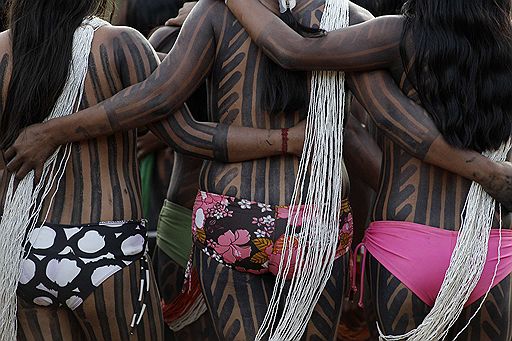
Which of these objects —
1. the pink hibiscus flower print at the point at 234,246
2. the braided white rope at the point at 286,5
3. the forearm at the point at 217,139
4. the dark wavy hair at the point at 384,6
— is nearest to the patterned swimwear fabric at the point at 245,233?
the pink hibiscus flower print at the point at 234,246

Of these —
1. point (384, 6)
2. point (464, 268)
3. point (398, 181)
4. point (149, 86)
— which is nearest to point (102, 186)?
point (149, 86)

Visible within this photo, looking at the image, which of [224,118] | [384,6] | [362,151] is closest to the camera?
[224,118]

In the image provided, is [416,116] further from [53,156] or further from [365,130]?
[53,156]

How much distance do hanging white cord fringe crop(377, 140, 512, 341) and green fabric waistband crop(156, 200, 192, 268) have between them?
118 centimetres

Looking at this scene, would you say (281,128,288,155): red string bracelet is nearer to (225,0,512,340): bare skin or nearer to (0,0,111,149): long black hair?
(225,0,512,340): bare skin

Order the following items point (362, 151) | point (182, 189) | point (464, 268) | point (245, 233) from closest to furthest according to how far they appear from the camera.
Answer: point (464, 268) → point (245, 233) → point (362, 151) → point (182, 189)

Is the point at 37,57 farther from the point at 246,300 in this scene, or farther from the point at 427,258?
the point at 427,258

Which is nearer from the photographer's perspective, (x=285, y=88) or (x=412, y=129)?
(x=412, y=129)

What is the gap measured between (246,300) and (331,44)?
87cm

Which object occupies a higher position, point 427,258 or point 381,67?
point 381,67

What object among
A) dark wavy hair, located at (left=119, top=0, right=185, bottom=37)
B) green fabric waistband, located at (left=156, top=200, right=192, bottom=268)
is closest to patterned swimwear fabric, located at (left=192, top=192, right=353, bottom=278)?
green fabric waistband, located at (left=156, top=200, right=192, bottom=268)

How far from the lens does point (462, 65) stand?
3.14m

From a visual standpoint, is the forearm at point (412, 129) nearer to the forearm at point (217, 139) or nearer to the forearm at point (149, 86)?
the forearm at point (217, 139)

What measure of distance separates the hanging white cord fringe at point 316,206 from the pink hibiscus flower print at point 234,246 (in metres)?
0.13
